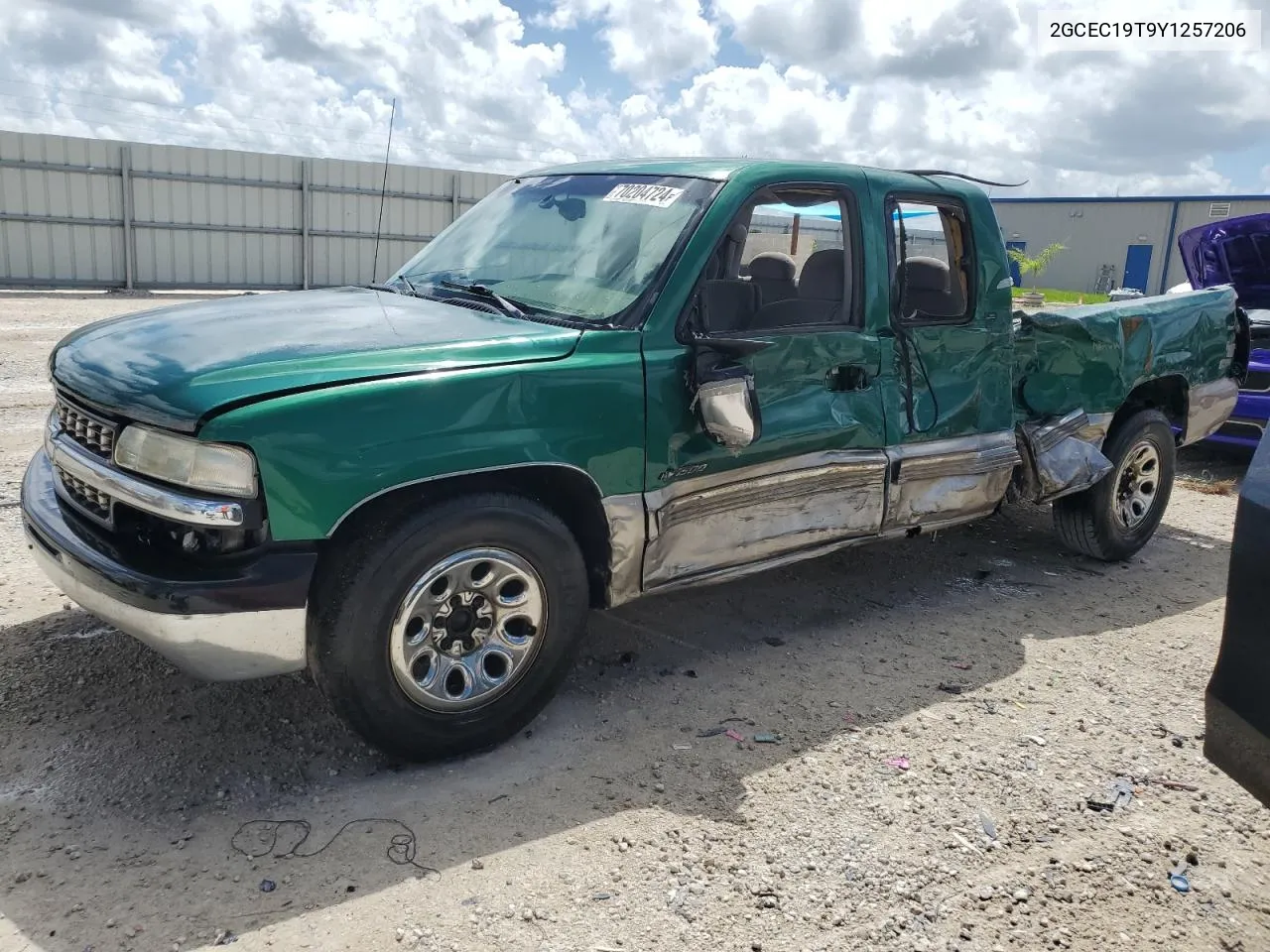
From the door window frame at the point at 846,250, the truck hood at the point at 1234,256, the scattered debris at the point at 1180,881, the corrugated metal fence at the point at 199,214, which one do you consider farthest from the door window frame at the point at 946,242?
the corrugated metal fence at the point at 199,214

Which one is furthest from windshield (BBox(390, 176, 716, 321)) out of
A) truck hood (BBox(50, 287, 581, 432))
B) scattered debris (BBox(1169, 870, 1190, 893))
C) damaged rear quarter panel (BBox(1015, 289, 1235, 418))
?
scattered debris (BBox(1169, 870, 1190, 893))

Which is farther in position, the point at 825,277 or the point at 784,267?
the point at 784,267

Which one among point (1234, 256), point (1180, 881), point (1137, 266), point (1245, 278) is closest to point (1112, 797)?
point (1180, 881)

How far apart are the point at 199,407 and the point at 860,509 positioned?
2.57 metres

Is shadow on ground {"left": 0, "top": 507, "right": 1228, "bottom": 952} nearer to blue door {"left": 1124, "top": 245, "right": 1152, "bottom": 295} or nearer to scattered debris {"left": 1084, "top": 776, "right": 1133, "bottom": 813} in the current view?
scattered debris {"left": 1084, "top": 776, "right": 1133, "bottom": 813}

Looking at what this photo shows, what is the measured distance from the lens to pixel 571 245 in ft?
13.2

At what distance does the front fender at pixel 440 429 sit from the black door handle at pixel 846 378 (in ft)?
→ 3.08

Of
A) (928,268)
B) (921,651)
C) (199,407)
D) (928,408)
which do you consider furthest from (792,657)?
(199,407)

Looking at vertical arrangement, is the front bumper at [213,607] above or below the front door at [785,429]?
below

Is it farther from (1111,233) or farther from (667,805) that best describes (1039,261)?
(667,805)

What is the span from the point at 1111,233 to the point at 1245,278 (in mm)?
36237

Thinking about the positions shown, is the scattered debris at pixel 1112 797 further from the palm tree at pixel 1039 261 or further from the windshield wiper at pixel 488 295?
the palm tree at pixel 1039 261

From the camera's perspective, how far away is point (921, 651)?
4516mm

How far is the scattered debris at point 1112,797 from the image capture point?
133 inches
